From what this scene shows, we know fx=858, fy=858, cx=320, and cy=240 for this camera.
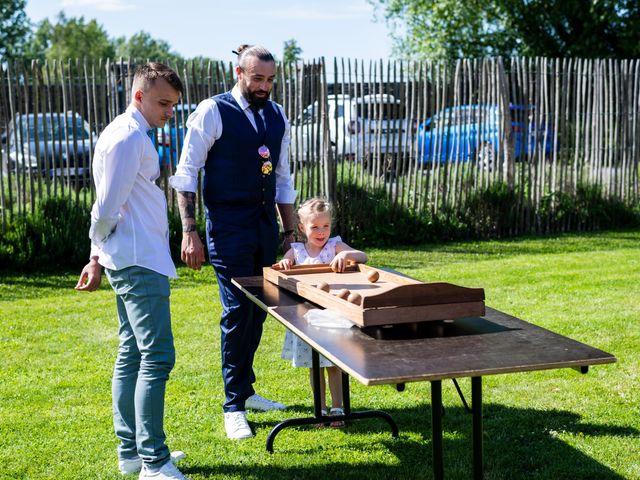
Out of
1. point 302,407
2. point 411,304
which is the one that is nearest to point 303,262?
point 302,407

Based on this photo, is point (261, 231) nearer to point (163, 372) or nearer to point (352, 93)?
point (163, 372)

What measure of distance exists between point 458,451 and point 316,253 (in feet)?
4.30

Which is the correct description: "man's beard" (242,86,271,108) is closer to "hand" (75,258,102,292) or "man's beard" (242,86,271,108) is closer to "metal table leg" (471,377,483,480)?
"hand" (75,258,102,292)

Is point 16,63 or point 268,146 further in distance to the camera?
point 16,63

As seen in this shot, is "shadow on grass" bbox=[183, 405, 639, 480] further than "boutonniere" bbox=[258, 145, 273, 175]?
No

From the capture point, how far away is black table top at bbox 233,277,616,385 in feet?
8.63

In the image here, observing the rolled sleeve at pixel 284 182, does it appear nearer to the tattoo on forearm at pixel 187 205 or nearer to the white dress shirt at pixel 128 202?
the tattoo on forearm at pixel 187 205

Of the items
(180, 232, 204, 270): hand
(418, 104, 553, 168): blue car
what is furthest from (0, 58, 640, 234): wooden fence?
(180, 232, 204, 270): hand

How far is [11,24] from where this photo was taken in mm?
51406

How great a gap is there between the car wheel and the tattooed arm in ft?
25.3

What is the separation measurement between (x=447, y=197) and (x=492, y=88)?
5.31ft

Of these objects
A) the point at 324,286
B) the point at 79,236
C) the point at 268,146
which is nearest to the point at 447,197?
the point at 79,236

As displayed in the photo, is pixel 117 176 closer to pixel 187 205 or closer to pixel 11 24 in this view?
pixel 187 205

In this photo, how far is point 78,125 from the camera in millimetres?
9906
